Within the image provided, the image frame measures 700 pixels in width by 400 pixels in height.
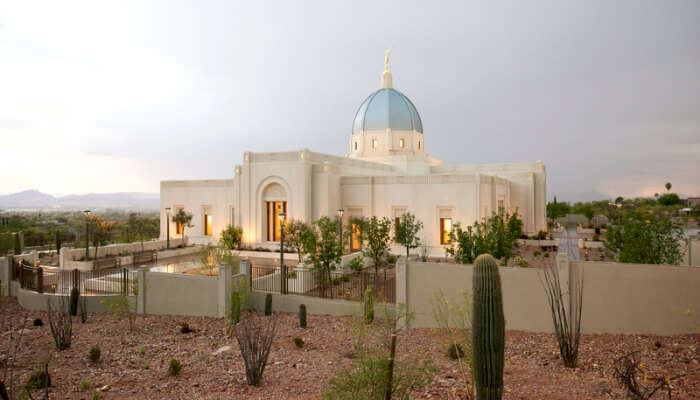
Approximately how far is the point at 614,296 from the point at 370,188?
624 inches

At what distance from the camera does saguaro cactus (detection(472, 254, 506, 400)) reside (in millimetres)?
5098

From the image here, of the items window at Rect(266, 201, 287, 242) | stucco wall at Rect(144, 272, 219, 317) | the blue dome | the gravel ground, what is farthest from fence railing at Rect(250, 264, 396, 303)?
the blue dome

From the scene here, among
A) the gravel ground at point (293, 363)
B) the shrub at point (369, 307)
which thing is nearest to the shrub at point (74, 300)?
the gravel ground at point (293, 363)

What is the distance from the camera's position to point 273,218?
2505 centimetres

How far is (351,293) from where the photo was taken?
1258cm

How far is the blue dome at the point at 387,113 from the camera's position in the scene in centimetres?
3048

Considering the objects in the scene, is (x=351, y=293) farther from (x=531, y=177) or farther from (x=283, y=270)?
(x=531, y=177)

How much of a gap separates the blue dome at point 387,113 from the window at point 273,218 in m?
9.92

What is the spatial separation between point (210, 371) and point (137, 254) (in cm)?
1543

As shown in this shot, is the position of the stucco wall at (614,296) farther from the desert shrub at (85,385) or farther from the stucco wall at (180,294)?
the desert shrub at (85,385)

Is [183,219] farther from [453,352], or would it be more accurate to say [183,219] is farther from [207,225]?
[453,352]

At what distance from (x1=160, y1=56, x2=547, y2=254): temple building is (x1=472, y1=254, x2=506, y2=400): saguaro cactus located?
16273mm

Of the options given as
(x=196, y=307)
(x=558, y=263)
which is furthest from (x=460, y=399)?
(x=196, y=307)

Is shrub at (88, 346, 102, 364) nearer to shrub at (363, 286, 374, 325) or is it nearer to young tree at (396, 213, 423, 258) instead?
shrub at (363, 286, 374, 325)
